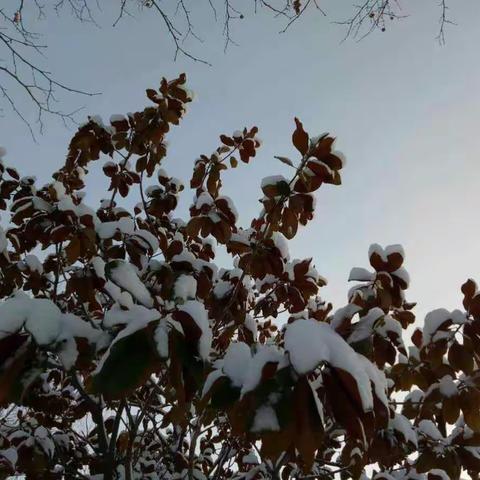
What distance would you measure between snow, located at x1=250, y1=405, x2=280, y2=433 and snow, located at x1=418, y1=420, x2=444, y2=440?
1.62 m

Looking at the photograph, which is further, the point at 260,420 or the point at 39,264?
the point at 39,264

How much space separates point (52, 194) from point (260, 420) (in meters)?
1.96

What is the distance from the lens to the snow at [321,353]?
33.2 inches

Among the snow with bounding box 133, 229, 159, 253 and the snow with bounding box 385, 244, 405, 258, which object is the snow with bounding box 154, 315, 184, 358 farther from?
the snow with bounding box 385, 244, 405, 258

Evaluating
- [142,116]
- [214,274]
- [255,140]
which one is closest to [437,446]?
[214,274]

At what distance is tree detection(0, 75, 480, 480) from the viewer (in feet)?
3.09

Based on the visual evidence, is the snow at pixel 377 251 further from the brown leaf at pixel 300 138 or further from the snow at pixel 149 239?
the snow at pixel 149 239

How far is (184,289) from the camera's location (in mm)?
1304

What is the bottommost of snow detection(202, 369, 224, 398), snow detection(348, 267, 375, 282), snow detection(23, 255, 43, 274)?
snow detection(202, 369, 224, 398)

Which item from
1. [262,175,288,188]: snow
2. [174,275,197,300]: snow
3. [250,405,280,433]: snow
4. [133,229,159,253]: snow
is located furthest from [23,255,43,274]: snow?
[250,405,280,433]: snow

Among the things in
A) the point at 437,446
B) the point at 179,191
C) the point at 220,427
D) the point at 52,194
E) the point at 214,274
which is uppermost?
the point at 179,191

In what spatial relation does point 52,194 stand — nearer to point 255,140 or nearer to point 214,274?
point 214,274

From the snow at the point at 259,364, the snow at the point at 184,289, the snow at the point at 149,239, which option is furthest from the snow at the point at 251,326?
the snow at the point at 259,364

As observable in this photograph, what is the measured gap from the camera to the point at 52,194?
2461 mm
